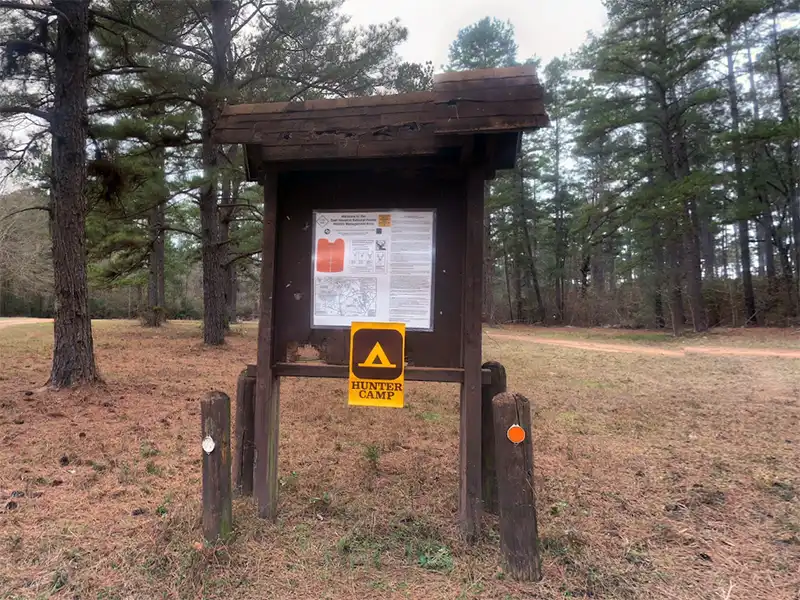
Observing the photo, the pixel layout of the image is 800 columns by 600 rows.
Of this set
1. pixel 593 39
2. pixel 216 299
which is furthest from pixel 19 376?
pixel 593 39

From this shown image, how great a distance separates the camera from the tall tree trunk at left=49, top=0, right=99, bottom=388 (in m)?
6.05

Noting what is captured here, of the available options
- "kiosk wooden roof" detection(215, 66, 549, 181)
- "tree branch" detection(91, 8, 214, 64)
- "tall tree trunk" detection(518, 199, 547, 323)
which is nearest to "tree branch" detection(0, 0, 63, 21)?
"tree branch" detection(91, 8, 214, 64)

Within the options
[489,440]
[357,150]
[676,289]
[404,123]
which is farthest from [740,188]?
[357,150]

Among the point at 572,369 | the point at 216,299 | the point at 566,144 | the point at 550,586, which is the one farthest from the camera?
the point at 566,144

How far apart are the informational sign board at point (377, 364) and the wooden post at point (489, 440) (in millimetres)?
580

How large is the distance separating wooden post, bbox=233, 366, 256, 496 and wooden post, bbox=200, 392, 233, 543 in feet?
1.78

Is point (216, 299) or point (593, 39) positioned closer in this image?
point (216, 299)

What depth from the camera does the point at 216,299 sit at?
12195mm

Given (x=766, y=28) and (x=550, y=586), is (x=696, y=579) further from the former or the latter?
(x=766, y=28)

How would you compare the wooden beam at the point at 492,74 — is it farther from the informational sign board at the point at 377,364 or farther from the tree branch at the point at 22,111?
the tree branch at the point at 22,111

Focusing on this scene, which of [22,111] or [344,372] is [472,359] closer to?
[344,372]

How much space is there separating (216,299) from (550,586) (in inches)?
445

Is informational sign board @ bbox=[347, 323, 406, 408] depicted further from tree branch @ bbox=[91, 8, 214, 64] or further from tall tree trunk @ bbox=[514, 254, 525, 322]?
tall tree trunk @ bbox=[514, 254, 525, 322]

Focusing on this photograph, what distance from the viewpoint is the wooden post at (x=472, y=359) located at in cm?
279
